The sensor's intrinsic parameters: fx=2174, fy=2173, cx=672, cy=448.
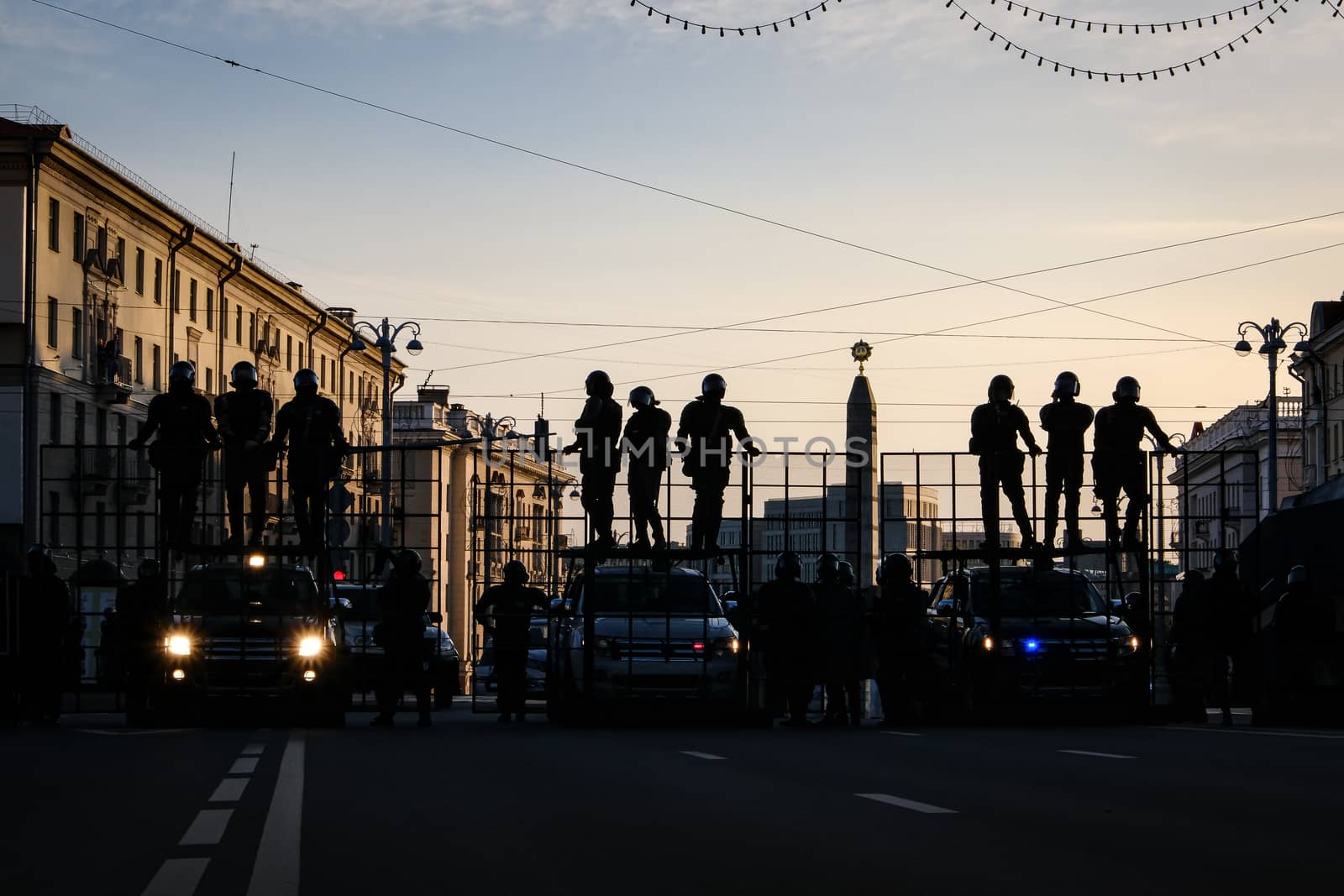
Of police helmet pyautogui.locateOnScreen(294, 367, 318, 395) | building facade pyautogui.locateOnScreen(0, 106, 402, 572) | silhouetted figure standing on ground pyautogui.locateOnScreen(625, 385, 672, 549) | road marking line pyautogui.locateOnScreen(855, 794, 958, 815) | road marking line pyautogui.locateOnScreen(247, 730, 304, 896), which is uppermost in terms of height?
building facade pyautogui.locateOnScreen(0, 106, 402, 572)

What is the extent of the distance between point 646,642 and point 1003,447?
4.69 metres

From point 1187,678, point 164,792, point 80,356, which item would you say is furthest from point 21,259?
point 164,792

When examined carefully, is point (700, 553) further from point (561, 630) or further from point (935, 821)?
point (935, 821)

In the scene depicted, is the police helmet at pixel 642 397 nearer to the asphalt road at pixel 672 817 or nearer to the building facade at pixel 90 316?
the asphalt road at pixel 672 817

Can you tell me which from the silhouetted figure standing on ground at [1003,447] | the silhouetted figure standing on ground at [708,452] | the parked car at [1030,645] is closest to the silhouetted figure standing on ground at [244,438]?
the silhouetted figure standing on ground at [708,452]

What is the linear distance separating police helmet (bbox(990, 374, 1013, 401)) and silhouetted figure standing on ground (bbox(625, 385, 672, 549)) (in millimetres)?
3493

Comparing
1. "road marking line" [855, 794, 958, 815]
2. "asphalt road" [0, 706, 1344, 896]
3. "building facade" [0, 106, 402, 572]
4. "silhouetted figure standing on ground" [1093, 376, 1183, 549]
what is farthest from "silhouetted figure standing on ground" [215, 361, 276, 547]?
"building facade" [0, 106, 402, 572]

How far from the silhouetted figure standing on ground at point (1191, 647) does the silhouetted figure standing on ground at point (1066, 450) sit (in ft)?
4.20

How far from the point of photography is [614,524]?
77.3 feet

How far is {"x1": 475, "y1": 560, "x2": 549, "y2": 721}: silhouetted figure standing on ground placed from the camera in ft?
75.7

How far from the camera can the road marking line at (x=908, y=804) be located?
34.2ft

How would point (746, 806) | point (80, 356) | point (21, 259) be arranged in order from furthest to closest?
point (80, 356) → point (21, 259) → point (746, 806)

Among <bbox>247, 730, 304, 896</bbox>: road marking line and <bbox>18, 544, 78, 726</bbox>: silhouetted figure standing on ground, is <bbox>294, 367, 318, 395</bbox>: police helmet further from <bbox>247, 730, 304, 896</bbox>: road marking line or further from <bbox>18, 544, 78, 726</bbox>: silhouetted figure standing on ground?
<bbox>247, 730, 304, 896</bbox>: road marking line

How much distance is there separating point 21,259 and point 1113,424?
1724 inches
